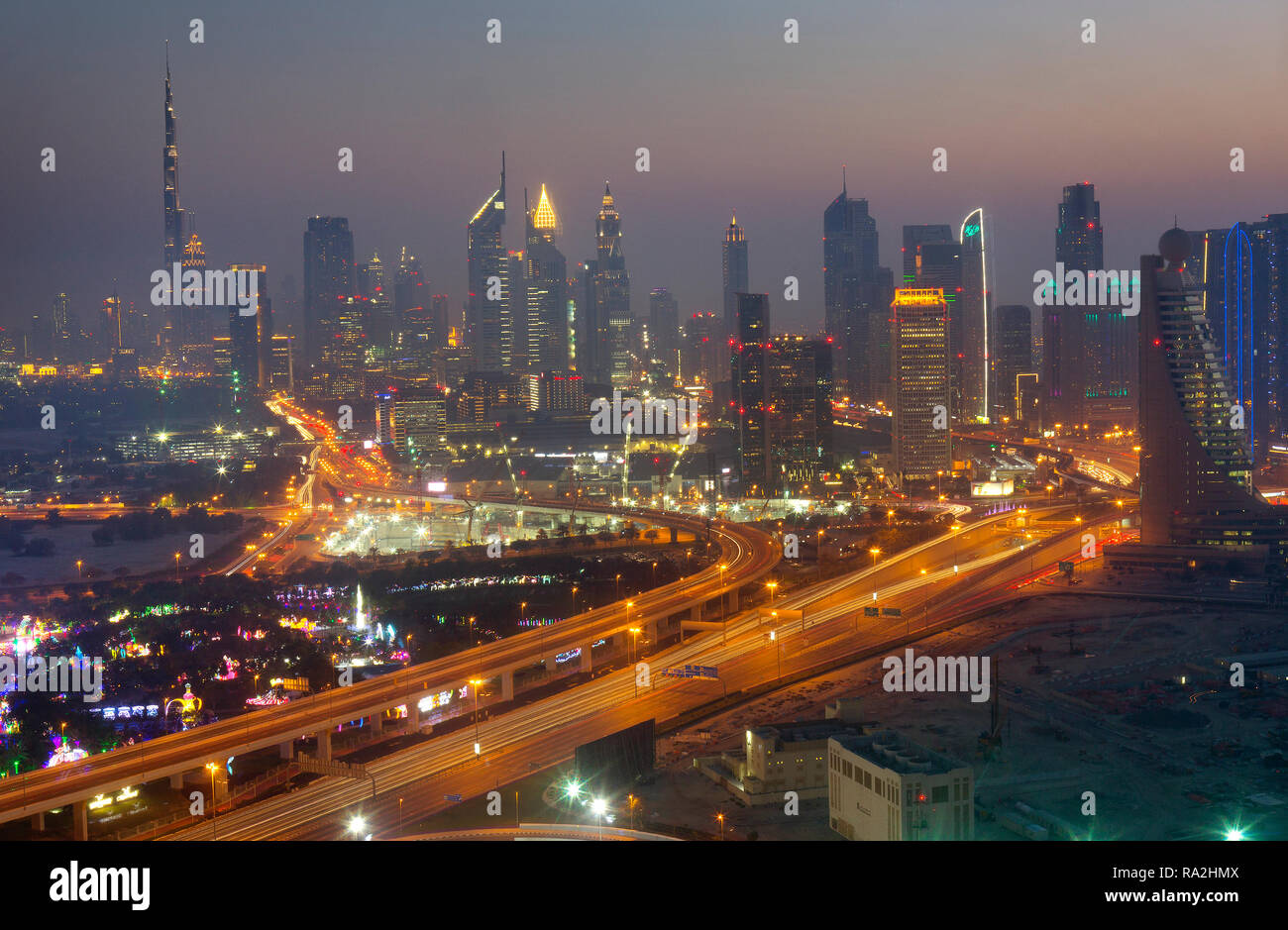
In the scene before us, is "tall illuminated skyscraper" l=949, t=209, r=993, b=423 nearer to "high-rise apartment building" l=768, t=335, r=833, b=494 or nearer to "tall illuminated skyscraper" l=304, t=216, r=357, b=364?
"high-rise apartment building" l=768, t=335, r=833, b=494

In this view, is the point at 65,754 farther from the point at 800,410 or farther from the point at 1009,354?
the point at 1009,354

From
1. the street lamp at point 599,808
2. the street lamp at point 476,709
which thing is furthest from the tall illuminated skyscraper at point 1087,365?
the street lamp at point 599,808
